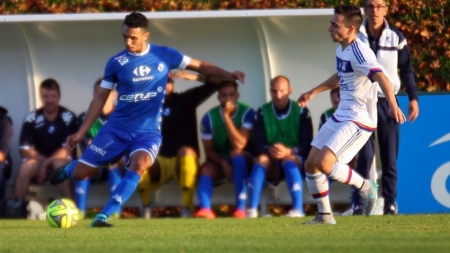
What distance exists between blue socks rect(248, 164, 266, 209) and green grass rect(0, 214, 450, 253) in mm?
1675

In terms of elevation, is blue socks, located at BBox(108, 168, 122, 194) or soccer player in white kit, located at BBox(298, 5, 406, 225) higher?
soccer player in white kit, located at BBox(298, 5, 406, 225)

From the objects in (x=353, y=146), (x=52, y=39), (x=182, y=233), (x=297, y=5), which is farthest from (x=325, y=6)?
(x=182, y=233)

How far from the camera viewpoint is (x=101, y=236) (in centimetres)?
785

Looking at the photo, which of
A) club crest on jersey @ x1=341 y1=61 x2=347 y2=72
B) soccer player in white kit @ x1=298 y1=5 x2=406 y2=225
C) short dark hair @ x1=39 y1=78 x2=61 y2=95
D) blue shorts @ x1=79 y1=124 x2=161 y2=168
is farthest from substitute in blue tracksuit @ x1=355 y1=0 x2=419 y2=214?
short dark hair @ x1=39 y1=78 x2=61 y2=95

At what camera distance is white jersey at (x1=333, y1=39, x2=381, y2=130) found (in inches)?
347

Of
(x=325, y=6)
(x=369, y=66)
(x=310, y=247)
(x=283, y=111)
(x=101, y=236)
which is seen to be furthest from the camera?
(x=325, y=6)

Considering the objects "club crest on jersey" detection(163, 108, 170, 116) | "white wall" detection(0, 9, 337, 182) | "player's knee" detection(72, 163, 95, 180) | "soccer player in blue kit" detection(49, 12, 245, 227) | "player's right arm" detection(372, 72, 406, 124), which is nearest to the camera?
"player's right arm" detection(372, 72, 406, 124)

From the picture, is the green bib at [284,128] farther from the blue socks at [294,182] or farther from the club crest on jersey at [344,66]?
the club crest on jersey at [344,66]

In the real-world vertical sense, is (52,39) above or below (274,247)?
above

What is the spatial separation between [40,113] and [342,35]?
4.74m

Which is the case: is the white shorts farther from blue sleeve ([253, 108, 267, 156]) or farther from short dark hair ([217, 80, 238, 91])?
short dark hair ([217, 80, 238, 91])

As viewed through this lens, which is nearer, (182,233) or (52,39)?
(182,233)

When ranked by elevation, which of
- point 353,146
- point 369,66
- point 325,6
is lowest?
point 353,146

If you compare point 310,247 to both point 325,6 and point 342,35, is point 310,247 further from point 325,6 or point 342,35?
point 325,6
